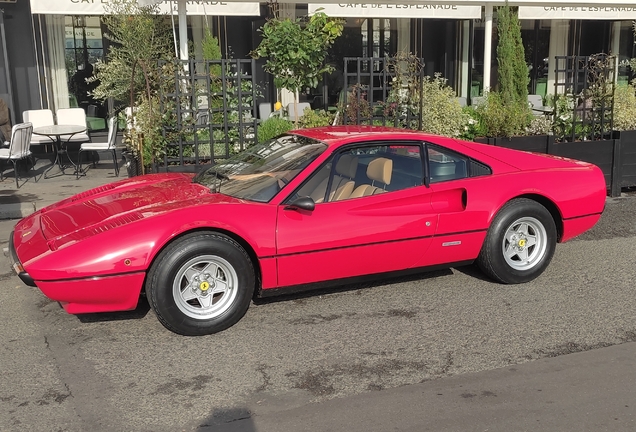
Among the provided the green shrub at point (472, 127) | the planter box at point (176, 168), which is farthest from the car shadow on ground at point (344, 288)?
the green shrub at point (472, 127)

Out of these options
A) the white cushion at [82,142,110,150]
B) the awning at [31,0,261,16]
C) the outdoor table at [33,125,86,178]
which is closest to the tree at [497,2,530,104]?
the awning at [31,0,261,16]

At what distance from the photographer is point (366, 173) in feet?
17.1

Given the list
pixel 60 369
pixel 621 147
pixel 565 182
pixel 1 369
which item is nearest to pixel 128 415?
pixel 60 369

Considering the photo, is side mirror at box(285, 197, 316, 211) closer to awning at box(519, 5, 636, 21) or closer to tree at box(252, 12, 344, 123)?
tree at box(252, 12, 344, 123)

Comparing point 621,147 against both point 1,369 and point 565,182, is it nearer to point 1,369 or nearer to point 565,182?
point 565,182

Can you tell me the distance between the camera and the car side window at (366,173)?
197 inches

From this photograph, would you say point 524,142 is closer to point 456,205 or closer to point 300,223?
point 456,205

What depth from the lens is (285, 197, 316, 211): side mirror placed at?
15.5 ft

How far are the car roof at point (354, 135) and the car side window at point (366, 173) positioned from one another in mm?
79

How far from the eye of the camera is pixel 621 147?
9367 mm

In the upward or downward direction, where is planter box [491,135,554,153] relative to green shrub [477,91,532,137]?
downward

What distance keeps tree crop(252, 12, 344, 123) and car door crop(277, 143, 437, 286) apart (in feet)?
13.3

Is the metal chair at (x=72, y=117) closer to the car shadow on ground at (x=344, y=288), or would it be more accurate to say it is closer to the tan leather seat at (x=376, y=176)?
the car shadow on ground at (x=344, y=288)

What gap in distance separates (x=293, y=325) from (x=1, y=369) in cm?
190
